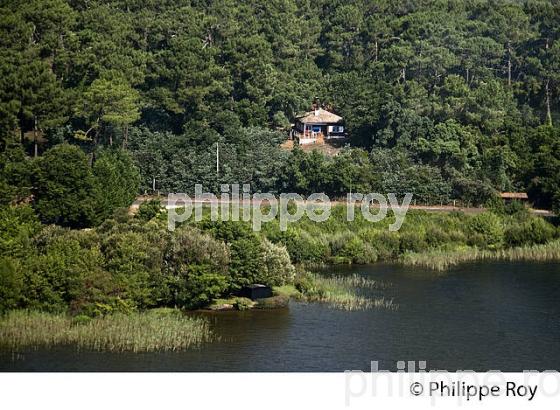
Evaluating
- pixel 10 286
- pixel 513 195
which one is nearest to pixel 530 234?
pixel 513 195

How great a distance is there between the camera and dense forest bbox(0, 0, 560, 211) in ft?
229

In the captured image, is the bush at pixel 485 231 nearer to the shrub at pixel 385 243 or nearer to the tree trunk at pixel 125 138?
the shrub at pixel 385 243

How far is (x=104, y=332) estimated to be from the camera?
1649 inches

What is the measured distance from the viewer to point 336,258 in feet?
196

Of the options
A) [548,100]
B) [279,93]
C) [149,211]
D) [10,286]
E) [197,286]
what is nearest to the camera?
[10,286]

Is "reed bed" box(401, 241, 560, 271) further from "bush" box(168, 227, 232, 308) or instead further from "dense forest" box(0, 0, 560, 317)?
"bush" box(168, 227, 232, 308)

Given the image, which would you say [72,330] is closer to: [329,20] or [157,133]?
[157,133]

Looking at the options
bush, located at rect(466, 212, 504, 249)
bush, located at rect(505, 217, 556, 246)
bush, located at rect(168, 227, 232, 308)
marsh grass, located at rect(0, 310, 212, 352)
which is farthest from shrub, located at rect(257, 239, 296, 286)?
bush, located at rect(505, 217, 556, 246)

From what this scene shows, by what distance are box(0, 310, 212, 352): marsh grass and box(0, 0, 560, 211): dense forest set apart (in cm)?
1399

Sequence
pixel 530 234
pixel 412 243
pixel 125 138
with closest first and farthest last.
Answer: pixel 412 243 → pixel 530 234 → pixel 125 138

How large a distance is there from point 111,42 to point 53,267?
104 ft

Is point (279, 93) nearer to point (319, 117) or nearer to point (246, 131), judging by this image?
point (319, 117)

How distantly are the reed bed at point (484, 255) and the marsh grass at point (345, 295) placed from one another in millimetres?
6210
